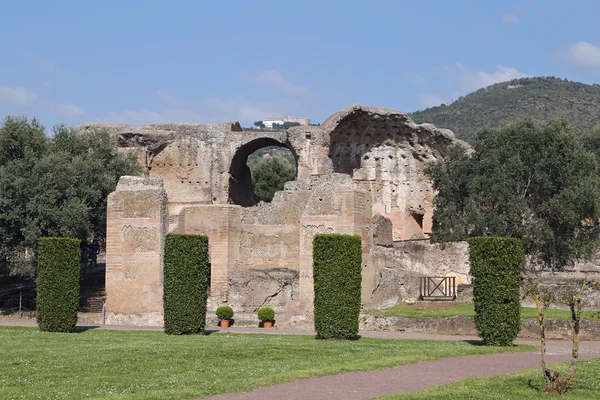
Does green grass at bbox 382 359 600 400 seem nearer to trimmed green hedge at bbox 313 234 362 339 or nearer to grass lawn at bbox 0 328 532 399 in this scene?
grass lawn at bbox 0 328 532 399

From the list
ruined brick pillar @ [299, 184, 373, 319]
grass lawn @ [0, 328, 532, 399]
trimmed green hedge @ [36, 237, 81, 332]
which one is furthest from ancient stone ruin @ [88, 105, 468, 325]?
grass lawn @ [0, 328, 532, 399]

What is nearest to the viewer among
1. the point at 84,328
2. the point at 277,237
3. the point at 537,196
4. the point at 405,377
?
the point at 405,377

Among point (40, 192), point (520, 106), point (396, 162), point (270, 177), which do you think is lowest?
point (40, 192)

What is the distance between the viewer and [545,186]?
35.5 meters

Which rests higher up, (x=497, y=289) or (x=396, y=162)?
(x=396, y=162)

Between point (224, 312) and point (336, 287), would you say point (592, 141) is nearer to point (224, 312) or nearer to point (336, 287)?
point (224, 312)

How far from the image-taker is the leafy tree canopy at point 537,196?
35219mm

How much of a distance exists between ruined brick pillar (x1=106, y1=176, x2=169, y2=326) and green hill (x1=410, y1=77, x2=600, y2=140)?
49.5 meters

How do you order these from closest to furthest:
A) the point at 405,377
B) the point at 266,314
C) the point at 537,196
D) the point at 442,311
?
the point at 405,377, the point at 442,311, the point at 266,314, the point at 537,196

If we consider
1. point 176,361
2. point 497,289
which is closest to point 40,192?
point 176,361

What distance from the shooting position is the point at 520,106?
8550 cm

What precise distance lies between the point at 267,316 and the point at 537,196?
13719 mm

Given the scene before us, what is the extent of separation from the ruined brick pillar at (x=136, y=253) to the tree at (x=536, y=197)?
42.8ft

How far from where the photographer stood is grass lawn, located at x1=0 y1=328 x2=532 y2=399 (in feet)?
46.8
